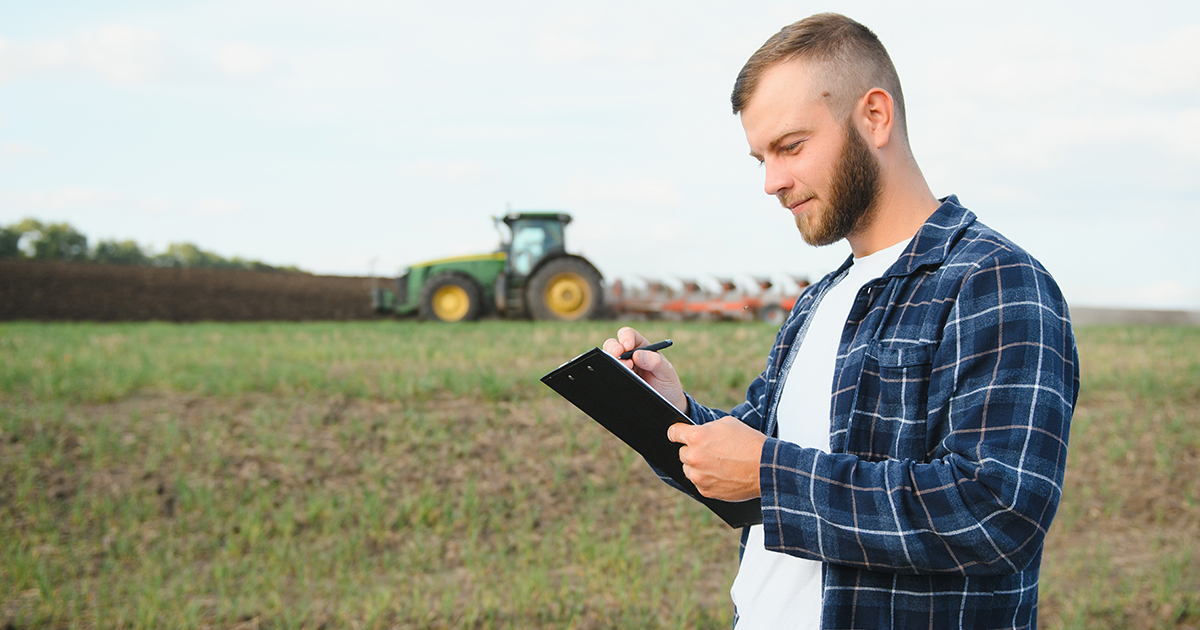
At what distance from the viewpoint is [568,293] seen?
15.0 meters

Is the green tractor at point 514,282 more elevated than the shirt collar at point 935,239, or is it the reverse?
the green tractor at point 514,282

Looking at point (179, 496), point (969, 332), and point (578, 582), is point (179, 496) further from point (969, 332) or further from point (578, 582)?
point (969, 332)

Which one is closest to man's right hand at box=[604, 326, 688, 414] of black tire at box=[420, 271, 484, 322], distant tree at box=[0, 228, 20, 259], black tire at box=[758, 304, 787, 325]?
black tire at box=[420, 271, 484, 322]

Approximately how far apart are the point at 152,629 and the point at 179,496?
1636mm

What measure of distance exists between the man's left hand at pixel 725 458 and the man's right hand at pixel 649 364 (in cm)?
40

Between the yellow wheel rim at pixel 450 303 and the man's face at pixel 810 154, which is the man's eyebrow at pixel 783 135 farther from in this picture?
the yellow wheel rim at pixel 450 303

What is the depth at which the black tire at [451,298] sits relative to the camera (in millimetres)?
15578

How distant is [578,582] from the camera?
14.2 feet

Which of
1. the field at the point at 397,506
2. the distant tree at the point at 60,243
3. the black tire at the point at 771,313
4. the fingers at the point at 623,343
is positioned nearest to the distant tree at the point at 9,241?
the distant tree at the point at 60,243

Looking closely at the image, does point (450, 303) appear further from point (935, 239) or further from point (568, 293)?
point (935, 239)

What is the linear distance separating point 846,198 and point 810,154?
0.36 ft

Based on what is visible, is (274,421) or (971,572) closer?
(971,572)

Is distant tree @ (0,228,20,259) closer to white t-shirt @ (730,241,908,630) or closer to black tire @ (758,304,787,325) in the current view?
black tire @ (758,304,787,325)

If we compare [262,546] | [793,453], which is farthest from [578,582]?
[793,453]
